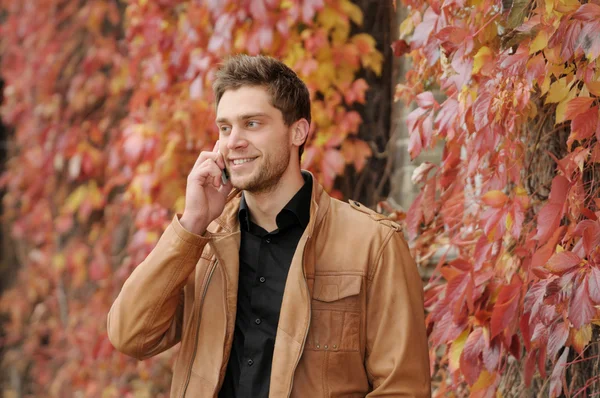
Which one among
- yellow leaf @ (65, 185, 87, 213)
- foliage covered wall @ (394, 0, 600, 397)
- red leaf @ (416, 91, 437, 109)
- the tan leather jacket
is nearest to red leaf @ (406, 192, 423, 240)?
foliage covered wall @ (394, 0, 600, 397)

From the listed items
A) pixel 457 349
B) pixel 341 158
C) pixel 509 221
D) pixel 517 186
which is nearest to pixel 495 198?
pixel 509 221

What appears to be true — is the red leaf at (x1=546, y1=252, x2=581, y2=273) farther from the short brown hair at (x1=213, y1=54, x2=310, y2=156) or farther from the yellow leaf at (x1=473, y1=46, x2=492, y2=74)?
the short brown hair at (x1=213, y1=54, x2=310, y2=156)

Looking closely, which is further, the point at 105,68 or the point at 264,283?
the point at 105,68

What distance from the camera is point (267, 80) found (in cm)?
279

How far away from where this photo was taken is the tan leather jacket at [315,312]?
261cm

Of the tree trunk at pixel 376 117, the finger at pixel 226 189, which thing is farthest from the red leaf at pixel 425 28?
the tree trunk at pixel 376 117

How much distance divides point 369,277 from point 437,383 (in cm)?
123

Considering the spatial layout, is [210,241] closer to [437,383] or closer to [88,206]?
[437,383]

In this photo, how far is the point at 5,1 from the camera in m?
7.14

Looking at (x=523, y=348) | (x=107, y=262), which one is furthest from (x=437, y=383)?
(x=107, y=262)

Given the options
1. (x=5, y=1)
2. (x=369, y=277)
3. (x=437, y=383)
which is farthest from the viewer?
(x=5, y=1)

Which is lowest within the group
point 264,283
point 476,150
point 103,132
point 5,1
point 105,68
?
point 264,283

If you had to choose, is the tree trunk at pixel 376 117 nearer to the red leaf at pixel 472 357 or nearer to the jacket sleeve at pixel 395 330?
the red leaf at pixel 472 357

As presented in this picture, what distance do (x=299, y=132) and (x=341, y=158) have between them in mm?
1410
